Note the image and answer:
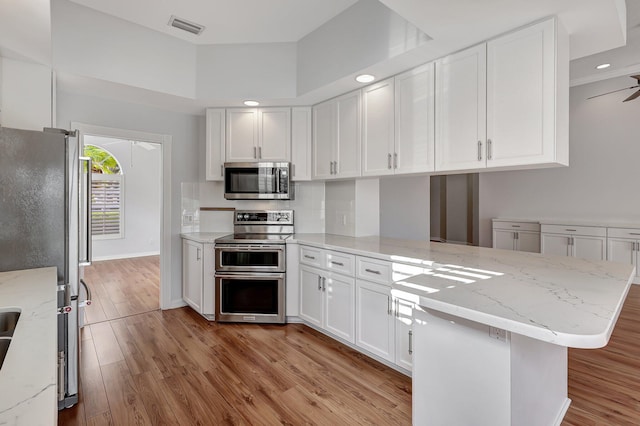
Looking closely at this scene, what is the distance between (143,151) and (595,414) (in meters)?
8.35

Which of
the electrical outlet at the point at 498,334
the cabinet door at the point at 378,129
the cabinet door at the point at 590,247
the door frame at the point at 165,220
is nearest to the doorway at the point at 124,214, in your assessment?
the door frame at the point at 165,220

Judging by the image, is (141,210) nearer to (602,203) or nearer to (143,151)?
(143,151)

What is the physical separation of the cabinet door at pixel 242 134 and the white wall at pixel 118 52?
1.61 ft

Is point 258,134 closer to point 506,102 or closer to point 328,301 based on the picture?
point 328,301

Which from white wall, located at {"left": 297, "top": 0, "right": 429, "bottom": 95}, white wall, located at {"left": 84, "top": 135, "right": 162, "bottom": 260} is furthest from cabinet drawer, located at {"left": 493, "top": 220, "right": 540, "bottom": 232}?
white wall, located at {"left": 84, "top": 135, "right": 162, "bottom": 260}

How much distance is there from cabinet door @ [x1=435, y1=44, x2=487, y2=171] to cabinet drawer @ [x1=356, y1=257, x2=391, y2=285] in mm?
821

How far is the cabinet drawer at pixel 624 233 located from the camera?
4.16 m

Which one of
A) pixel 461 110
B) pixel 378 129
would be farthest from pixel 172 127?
pixel 461 110

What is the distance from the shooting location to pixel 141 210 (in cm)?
740

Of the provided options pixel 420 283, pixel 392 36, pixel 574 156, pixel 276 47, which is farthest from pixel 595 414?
pixel 574 156

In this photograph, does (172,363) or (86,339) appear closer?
(172,363)

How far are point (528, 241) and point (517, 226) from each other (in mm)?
306

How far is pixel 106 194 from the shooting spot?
6977 millimetres

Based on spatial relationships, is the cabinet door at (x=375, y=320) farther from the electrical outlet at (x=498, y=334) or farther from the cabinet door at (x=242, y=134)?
the cabinet door at (x=242, y=134)
